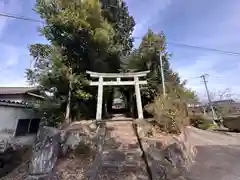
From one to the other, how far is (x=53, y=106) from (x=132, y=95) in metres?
4.13

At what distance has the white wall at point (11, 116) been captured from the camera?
845 cm

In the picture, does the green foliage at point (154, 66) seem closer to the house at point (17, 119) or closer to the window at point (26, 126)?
the house at point (17, 119)

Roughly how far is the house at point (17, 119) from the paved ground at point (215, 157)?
7.46 metres

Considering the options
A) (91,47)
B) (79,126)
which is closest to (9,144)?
(79,126)

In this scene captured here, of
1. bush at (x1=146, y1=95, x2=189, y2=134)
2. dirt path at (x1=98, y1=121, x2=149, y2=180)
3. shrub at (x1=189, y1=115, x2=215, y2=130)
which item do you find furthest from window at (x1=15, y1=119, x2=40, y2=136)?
shrub at (x1=189, y1=115, x2=215, y2=130)

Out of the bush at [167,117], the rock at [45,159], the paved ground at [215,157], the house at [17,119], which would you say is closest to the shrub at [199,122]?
the paved ground at [215,157]

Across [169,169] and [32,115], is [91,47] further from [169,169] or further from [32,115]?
[169,169]

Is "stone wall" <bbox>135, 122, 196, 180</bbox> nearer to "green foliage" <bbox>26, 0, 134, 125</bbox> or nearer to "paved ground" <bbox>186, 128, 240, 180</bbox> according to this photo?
"paved ground" <bbox>186, 128, 240, 180</bbox>

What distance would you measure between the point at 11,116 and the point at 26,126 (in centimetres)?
142

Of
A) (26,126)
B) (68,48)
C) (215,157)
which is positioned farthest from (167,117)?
(26,126)

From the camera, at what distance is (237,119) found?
10930 mm

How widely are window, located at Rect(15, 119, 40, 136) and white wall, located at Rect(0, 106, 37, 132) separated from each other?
1.01ft

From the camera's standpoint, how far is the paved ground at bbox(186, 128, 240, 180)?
520cm

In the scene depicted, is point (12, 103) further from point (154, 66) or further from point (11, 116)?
point (154, 66)
